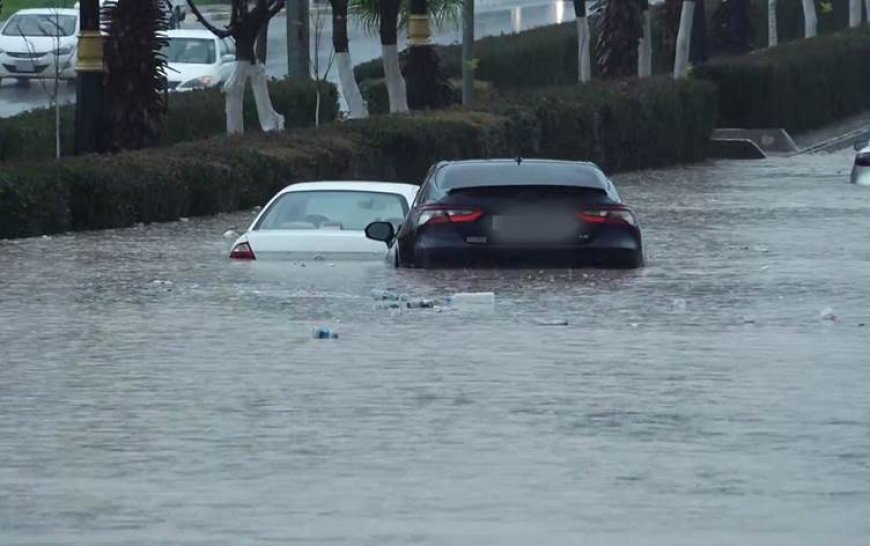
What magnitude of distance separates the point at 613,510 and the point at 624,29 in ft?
129

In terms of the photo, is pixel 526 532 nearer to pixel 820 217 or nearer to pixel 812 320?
pixel 812 320

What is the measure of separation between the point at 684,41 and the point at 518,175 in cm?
2934

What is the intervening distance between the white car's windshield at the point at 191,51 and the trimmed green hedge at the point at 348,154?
816 cm

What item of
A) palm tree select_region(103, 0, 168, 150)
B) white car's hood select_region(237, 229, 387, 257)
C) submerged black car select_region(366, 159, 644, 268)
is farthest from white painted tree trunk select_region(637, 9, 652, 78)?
submerged black car select_region(366, 159, 644, 268)

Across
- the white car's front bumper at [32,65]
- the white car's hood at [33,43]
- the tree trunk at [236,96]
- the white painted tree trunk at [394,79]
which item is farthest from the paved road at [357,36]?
the tree trunk at [236,96]

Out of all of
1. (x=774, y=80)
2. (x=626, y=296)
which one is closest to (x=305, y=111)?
(x=774, y=80)

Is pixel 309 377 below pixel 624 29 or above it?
below

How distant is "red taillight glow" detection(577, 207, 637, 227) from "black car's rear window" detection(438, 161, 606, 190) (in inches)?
8.0

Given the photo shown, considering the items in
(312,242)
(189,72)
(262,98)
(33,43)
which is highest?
(33,43)

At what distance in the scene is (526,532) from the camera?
8.80 meters

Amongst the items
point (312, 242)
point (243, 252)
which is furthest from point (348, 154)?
point (312, 242)

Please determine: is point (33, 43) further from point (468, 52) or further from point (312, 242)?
point (312, 242)

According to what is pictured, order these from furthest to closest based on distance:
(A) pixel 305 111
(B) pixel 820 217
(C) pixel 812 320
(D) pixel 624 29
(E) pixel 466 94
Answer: (D) pixel 624 29 < (E) pixel 466 94 < (A) pixel 305 111 < (B) pixel 820 217 < (C) pixel 812 320

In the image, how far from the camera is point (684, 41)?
47.2 m
